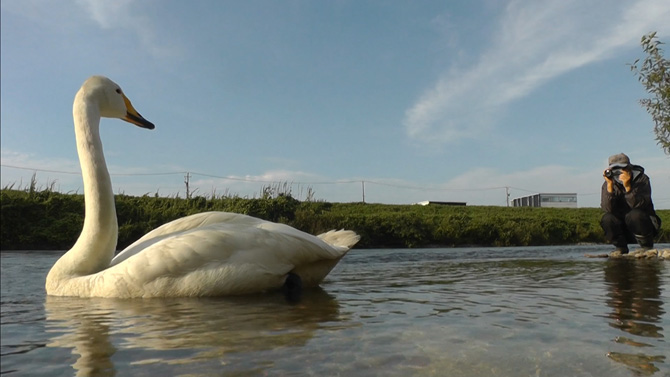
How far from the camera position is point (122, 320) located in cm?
328

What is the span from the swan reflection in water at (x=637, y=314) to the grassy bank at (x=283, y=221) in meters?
9.85

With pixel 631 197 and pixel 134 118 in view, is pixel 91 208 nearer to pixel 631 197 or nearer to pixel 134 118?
pixel 134 118

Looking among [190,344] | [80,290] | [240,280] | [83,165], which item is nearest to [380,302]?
[240,280]

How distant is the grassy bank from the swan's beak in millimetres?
7655

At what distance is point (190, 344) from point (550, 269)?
5.62m

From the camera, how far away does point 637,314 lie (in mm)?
3238

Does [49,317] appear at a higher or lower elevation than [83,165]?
lower

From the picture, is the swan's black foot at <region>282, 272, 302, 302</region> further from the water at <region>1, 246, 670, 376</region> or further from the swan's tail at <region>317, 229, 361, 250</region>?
the swan's tail at <region>317, 229, 361, 250</region>

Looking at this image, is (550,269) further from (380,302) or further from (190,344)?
(190,344)

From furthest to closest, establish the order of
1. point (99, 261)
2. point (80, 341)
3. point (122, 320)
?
1. point (99, 261)
2. point (122, 320)
3. point (80, 341)

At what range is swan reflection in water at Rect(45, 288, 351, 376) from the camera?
2316 mm

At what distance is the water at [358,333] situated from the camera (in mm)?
2076

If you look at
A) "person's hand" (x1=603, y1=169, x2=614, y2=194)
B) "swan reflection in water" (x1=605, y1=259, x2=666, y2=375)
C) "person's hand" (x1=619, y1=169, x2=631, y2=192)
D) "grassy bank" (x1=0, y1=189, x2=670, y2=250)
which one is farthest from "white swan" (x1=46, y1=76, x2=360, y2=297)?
"grassy bank" (x1=0, y1=189, x2=670, y2=250)

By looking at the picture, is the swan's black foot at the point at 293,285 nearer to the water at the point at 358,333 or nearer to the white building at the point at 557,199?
the water at the point at 358,333
